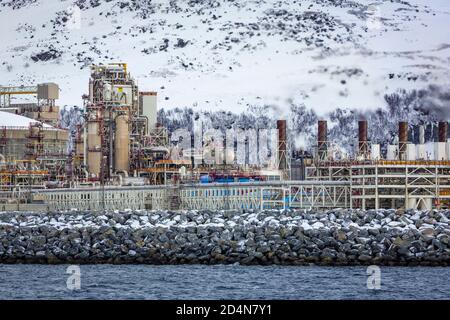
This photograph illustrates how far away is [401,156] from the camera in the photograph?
228 feet

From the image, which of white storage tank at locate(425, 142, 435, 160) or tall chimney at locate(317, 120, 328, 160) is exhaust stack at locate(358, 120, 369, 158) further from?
white storage tank at locate(425, 142, 435, 160)

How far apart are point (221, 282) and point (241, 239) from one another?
7423 mm

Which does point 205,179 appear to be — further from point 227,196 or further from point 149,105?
point 149,105

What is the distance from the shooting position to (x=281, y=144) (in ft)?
259

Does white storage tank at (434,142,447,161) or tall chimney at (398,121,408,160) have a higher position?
tall chimney at (398,121,408,160)

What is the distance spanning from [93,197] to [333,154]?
52.4 feet

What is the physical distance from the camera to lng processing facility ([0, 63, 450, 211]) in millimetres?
65562

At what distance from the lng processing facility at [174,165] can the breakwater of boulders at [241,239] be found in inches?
639

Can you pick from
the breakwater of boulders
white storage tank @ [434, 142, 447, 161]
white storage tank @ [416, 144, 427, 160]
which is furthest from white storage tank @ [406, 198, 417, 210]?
the breakwater of boulders

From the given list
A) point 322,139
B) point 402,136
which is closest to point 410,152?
point 402,136

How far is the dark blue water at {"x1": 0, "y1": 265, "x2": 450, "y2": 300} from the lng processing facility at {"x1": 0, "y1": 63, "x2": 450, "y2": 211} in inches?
937

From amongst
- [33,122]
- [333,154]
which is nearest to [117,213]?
[333,154]
